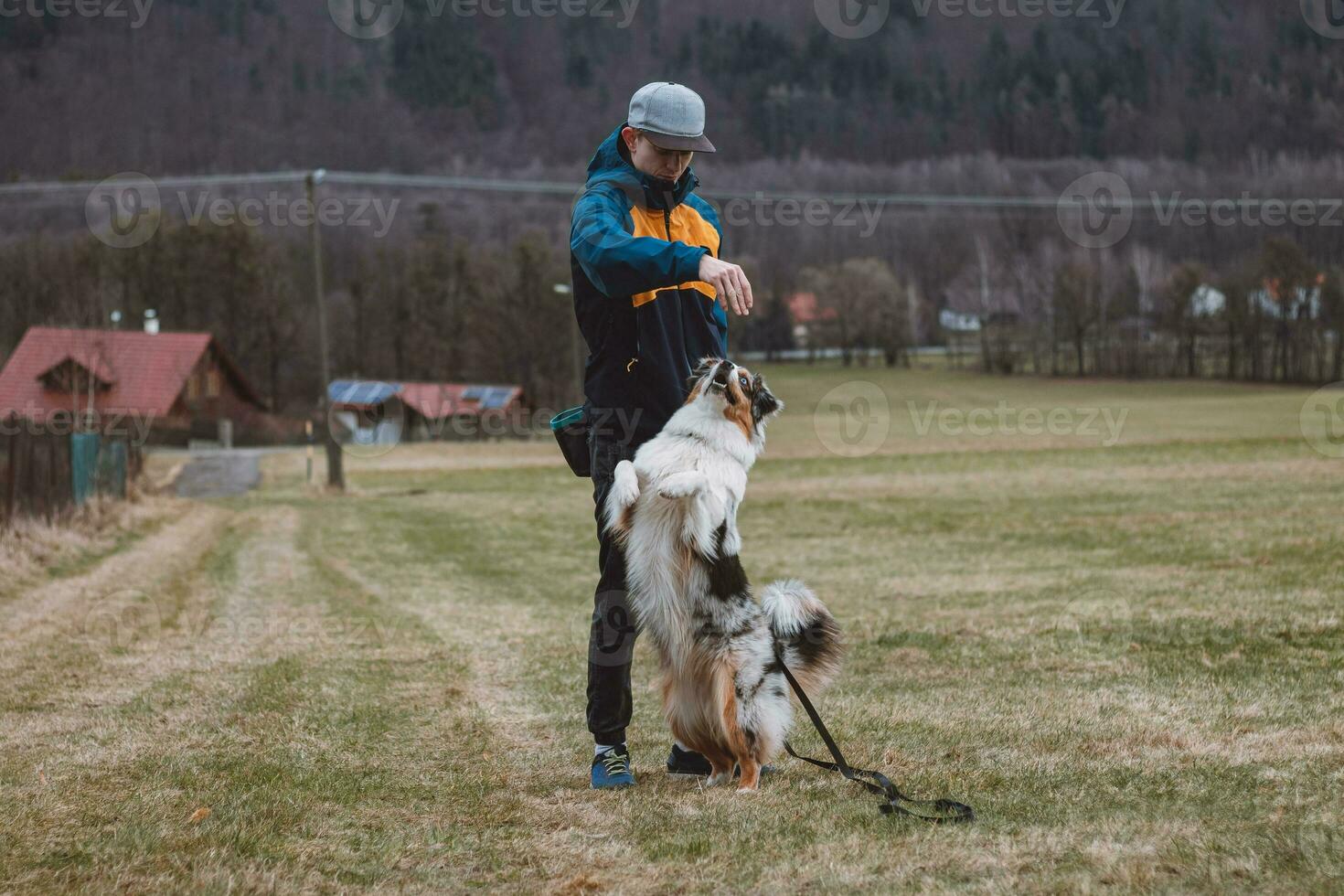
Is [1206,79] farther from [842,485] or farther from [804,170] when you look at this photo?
[842,485]

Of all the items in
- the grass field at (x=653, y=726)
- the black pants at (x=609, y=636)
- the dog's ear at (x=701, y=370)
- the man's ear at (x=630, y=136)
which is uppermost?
the man's ear at (x=630, y=136)

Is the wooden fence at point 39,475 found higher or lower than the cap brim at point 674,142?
lower

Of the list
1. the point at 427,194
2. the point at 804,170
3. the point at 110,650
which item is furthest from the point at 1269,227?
the point at 110,650

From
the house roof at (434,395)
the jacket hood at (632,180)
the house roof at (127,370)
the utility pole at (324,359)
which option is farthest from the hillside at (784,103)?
the jacket hood at (632,180)

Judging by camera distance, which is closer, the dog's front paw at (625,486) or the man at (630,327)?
the dog's front paw at (625,486)

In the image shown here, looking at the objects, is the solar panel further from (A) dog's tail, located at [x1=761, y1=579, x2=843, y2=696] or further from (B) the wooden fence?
(A) dog's tail, located at [x1=761, y1=579, x2=843, y2=696]

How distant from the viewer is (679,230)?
4730 millimetres

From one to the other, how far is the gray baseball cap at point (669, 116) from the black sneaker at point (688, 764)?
2351 mm

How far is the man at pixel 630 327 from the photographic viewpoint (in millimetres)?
4465

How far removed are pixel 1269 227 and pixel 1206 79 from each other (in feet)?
269

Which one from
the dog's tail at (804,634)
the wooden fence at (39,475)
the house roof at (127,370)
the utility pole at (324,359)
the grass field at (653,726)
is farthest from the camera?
the house roof at (127,370)

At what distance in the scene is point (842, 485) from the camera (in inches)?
1112

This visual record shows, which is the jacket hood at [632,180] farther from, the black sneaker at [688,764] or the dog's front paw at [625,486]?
the black sneaker at [688,764]

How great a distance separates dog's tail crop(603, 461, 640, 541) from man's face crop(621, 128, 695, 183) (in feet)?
3.71
